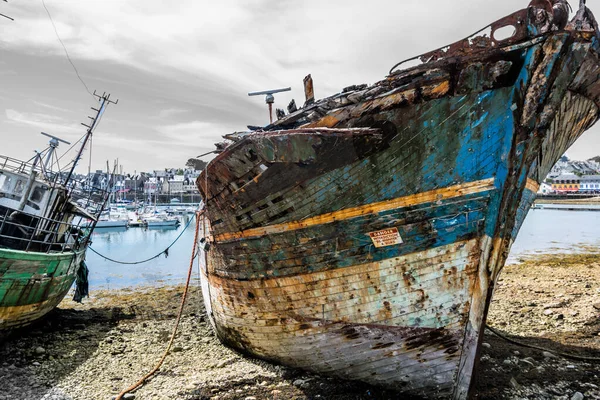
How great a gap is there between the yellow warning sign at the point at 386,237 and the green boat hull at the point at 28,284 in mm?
6439

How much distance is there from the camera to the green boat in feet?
22.2

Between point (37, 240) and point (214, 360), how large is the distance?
5036 mm

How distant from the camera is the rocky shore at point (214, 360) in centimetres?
486

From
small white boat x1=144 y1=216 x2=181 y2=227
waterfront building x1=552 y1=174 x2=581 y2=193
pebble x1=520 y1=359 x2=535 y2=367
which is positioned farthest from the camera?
waterfront building x1=552 y1=174 x2=581 y2=193

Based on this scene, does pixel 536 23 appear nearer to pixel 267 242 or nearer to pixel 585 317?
pixel 267 242

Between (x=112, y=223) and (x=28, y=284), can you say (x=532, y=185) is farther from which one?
(x=112, y=223)

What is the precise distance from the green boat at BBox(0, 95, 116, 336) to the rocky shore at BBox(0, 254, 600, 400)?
Answer: 77 cm

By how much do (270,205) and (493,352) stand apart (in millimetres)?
4345

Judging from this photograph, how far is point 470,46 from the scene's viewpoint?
→ 3672mm

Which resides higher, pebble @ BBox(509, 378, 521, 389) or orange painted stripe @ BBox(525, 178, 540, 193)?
orange painted stripe @ BBox(525, 178, 540, 193)

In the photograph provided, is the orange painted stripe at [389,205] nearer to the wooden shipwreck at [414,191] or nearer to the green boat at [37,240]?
the wooden shipwreck at [414,191]

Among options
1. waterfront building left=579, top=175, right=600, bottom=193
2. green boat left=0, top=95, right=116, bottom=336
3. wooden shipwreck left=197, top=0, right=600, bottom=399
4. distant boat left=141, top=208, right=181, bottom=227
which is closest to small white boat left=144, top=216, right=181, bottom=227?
distant boat left=141, top=208, right=181, bottom=227

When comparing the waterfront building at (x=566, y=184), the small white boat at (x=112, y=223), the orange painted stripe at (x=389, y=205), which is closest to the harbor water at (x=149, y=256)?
the small white boat at (x=112, y=223)

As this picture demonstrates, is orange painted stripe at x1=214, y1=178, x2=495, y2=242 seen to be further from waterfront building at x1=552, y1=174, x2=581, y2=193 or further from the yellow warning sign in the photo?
waterfront building at x1=552, y1=174, x2=581, y2=193
